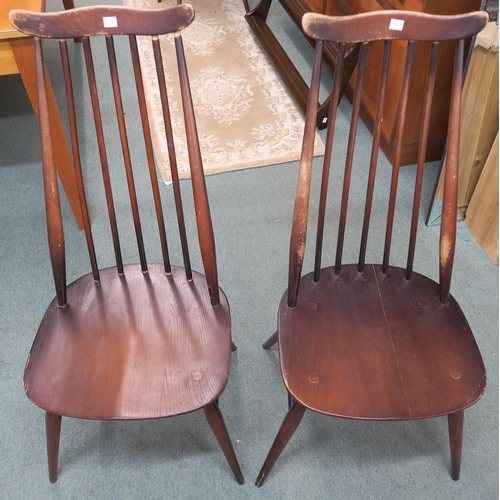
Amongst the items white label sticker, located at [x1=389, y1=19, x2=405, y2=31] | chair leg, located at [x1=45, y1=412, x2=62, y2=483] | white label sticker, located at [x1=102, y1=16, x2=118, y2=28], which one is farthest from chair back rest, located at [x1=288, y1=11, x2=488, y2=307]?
chair leg, located at [x1=45, y1=412, x2=62, y2=483]

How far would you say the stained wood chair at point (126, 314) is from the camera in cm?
91

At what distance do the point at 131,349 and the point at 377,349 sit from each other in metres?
0.50

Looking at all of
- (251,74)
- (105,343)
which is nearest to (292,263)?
(105,343)

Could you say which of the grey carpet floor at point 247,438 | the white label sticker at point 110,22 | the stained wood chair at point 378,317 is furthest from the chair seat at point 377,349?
the white label sticker at point 110,22

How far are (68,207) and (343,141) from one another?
117 cm

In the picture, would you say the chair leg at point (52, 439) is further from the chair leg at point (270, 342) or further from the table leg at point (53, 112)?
the table leg at point (53, 112)

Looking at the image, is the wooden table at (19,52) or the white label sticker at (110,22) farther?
the wooden table at (19,52)

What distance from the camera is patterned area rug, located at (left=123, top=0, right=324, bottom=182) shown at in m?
2.10

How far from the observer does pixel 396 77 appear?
74.1 inches

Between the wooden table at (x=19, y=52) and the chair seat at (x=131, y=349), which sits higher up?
the wooden table at (x=19, y=52)

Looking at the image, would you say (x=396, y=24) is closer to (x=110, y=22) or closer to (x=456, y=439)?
(x=110, y=22)

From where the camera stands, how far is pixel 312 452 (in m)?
1.28

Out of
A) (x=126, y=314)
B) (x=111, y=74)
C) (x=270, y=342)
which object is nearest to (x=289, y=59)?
(x=270, y=342)

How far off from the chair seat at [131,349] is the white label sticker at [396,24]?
0.64 metres
